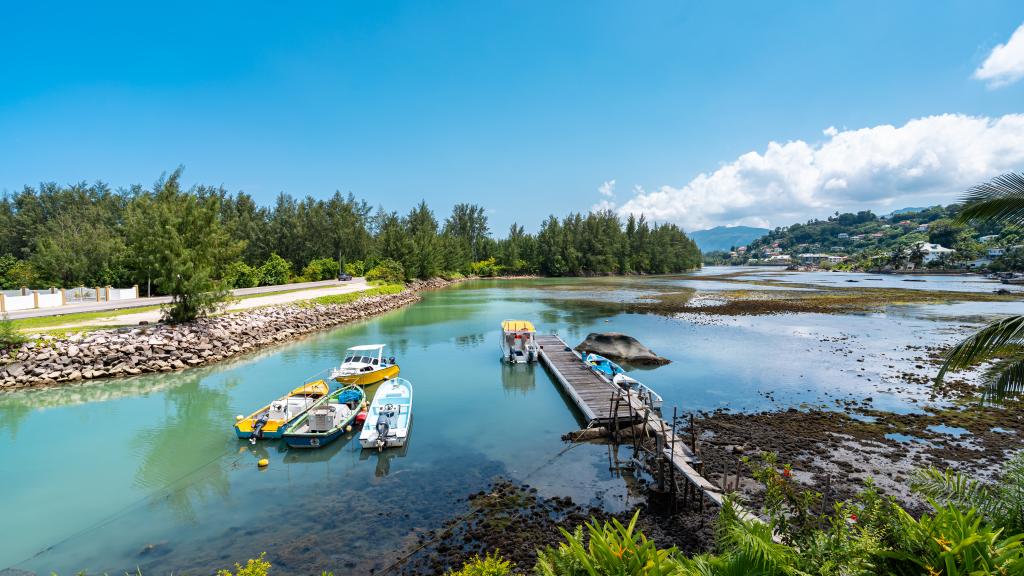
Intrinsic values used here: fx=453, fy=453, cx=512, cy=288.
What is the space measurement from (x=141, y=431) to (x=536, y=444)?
1683 cm

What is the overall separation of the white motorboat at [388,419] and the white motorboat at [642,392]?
9803 millimetres

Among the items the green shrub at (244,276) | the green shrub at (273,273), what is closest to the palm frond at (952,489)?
the green shrub at (244,276)

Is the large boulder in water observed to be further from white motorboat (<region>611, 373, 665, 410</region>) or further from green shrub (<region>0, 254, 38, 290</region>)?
green shrub (<region>0, 254, 38, 290</region>)

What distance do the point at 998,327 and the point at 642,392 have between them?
13.1m

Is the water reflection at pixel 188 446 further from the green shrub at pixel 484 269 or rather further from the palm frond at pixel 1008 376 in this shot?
the green shrub at pixel 484 269

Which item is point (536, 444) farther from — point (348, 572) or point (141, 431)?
point (141, 431)

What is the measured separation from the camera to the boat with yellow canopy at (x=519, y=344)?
30.9 metres

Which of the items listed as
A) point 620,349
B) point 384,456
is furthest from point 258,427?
point 620,349

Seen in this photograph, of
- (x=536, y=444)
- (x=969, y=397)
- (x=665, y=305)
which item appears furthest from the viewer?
(x=665, y=305)

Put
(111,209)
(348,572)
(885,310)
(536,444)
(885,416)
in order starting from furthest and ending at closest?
1. (111,209)
2. (885,310)
3. (885,416)
4. (536,444)
5. (348,572)

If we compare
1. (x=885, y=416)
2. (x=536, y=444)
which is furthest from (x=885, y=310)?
(x=536, y=444)

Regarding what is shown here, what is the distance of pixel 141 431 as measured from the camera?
19.3 metres

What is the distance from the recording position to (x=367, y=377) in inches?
985

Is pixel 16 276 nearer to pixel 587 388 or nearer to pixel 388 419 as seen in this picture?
pixel 388 419
